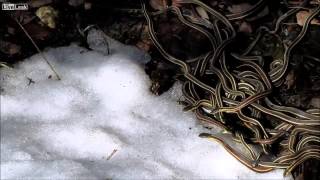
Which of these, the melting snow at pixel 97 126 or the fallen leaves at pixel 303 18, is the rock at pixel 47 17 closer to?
the melting snow at pixel 97 126

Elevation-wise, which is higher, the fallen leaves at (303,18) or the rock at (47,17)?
the fallen leaves at (303,18)

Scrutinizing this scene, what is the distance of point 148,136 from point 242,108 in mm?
617

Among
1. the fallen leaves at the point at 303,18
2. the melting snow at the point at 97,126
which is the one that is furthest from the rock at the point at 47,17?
the fallen leaves at the point at 303,18

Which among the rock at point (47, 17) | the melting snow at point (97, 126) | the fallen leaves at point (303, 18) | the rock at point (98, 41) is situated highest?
the fallen leaves at point (303, 18)

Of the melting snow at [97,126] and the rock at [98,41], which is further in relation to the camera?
the rock at [98,41]

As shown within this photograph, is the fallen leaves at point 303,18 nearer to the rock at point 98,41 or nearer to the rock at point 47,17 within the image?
the rock at point 98,41

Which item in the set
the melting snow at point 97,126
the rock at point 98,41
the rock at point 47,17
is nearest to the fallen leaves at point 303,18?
the melting snow at point 97,126

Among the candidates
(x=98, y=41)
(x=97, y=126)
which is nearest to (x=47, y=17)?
(x=98, y=41)

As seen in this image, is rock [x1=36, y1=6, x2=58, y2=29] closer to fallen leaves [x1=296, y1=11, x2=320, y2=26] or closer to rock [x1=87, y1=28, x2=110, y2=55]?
rock [x1=87, y1=28, x2=110, y2=55]

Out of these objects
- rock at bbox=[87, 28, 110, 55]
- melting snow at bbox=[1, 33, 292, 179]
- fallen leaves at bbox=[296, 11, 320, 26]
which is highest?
fallen leaves at bbox=[296, 11, 320, 26]

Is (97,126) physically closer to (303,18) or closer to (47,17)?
(47,17)

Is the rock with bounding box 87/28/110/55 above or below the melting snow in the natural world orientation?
above

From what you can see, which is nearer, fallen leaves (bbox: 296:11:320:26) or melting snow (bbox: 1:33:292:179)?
melting snow (bbox: 1:33:292:179)

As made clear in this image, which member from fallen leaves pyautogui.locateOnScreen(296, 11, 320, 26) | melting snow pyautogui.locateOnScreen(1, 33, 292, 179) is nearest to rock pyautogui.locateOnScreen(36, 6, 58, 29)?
melting snow pyautogui.locateOnScreen(1, 33, 292, 179)
